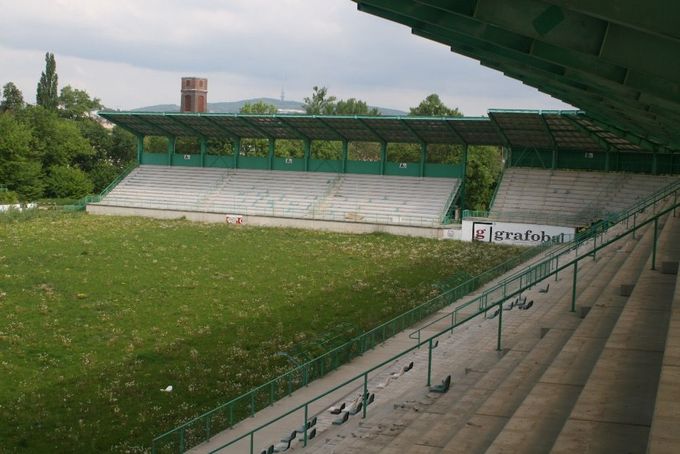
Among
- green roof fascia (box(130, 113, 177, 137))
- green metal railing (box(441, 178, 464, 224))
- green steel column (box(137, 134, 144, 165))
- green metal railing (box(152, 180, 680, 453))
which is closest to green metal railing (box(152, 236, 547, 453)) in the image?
green metal railing (box(152, 180, 680, 453))

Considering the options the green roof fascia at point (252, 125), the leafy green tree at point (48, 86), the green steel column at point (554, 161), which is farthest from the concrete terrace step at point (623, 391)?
the leafy green tree at point (48, 86)

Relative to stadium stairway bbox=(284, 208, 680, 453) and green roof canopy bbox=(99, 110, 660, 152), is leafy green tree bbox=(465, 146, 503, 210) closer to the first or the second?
green roof canopy bbox=(99, 110, 660, 152)

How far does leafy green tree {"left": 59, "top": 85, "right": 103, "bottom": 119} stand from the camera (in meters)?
120

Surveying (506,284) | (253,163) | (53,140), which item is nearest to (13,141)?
(53,140)

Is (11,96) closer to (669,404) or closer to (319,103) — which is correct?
(319,103)

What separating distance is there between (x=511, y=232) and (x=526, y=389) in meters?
40.3

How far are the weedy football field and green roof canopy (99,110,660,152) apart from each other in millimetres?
8977

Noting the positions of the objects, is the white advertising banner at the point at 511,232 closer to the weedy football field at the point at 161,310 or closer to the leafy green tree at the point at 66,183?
the weedy football field at the point at 161,310

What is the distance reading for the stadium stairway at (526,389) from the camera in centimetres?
895

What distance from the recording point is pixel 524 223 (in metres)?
50.6

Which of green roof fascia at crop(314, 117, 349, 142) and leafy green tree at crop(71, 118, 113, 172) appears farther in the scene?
leafy green tree at crop(71, 118, 113, 172)

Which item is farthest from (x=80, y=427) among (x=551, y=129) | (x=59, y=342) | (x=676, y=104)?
(x=551, y=129)

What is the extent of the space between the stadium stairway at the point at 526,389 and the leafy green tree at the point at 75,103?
110m

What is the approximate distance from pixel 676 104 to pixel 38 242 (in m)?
40.0
